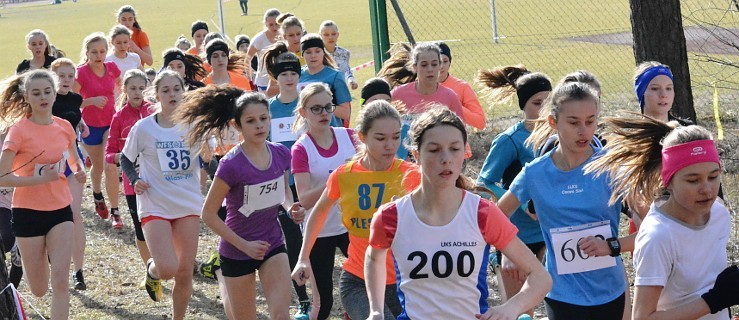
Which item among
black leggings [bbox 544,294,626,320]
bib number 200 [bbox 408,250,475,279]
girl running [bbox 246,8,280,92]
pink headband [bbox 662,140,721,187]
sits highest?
girl running [bbox 246,8,280,92]

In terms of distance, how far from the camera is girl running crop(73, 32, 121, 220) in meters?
11.8

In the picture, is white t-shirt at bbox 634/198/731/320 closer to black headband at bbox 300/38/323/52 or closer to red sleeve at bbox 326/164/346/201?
red sleeve at bbox 326/164/346/201

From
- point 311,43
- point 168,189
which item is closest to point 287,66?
point 311,43

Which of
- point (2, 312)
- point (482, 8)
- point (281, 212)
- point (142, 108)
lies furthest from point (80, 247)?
point (482, 8)

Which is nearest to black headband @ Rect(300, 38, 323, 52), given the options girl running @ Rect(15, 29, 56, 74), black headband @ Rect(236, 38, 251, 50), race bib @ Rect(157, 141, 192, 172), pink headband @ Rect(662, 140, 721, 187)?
race bib @ Rect(157, 141, 192, 172)

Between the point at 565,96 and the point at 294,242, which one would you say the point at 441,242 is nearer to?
the point at 565,96

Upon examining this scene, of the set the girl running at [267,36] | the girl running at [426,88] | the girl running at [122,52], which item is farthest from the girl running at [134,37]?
the girl running at [426,88]

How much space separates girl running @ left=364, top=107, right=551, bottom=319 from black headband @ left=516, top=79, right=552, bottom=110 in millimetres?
2275

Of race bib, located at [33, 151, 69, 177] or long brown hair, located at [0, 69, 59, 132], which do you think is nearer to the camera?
race bib, located at [33, 151, 69, 177]

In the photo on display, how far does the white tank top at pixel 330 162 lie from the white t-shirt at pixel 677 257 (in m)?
3.12

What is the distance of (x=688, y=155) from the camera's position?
13.5 ft

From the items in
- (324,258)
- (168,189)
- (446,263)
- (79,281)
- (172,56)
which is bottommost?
(79,281)

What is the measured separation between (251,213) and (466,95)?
9.37 feet

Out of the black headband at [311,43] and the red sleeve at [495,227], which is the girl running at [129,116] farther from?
the red sleeve at [495,227]
